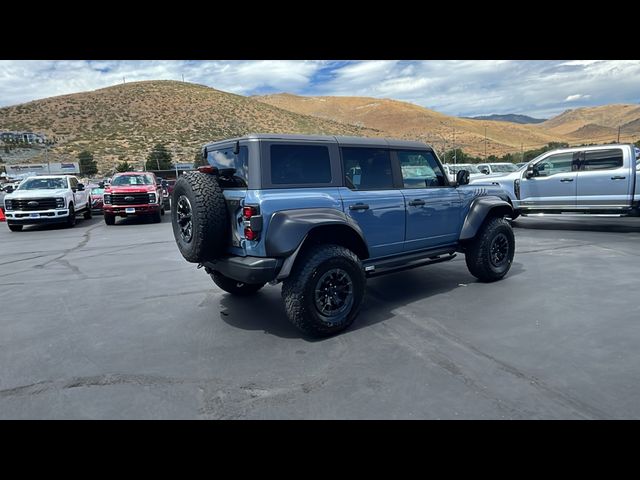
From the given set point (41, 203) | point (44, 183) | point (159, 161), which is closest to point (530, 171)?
point (41, 203)

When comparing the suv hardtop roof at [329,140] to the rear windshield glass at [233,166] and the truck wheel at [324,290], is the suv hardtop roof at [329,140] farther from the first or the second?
the truck wheel at [324,290]

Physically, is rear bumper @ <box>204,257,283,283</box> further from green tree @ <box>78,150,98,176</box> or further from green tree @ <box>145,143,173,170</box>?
green tree @ <box>78,150,98,176</box>

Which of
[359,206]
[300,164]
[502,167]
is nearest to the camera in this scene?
Answer: [300,164]

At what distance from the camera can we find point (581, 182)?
10242 millimetres

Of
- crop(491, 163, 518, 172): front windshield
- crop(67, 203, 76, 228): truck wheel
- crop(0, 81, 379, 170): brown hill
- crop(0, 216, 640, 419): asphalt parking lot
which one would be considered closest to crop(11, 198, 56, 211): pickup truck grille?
crop(67, 203, 76, 228): truck wheel

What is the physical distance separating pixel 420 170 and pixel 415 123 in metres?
91.2

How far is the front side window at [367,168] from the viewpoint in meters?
4.67

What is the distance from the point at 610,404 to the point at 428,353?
4.43 feet

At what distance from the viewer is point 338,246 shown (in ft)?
14.1

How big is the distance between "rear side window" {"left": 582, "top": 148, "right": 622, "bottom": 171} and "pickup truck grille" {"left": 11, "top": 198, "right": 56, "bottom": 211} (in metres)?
15.5

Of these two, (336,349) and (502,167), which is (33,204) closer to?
(336,349)

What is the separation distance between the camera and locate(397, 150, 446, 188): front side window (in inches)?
206

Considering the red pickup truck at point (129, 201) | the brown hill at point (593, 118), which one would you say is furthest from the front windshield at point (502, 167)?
the brown hill at point (593, 118)

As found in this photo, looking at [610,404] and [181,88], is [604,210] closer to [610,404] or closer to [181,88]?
[610,404]
